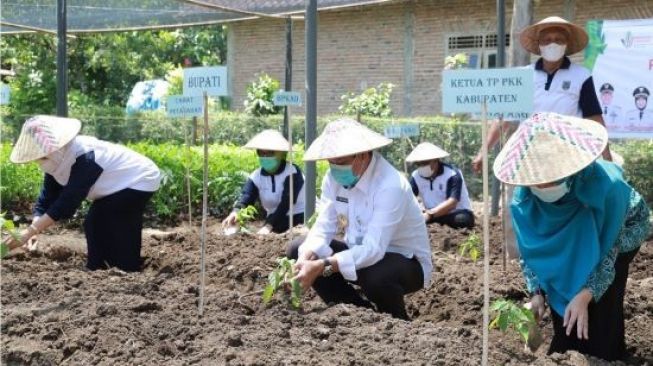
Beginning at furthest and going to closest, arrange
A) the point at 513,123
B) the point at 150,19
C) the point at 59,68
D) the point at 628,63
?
the point at 150,19, the point at 628,63, the point at 59,68, the point at 513,123

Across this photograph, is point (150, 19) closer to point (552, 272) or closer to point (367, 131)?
point (367, 131)

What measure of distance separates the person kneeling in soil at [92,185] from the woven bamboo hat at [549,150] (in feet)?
10.3

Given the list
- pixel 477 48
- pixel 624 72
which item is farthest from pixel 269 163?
pixel 477 48

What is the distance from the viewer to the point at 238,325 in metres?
4.13

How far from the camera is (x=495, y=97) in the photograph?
3756 mm

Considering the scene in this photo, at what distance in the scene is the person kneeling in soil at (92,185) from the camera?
18.1ft

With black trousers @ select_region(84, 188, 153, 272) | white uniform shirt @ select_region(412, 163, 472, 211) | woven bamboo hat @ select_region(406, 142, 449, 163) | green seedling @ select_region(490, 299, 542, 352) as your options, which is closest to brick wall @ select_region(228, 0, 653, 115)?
white uniform shirt @ select_region(412, 163, 472, 211)

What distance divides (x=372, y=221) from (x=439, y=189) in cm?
382

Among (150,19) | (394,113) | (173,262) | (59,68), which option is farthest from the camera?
(394,113)

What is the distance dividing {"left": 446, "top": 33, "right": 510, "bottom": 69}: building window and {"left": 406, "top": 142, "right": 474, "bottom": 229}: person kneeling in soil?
877 cm

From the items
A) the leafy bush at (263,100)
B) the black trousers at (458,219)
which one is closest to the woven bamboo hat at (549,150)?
the black trousers at (458,219)

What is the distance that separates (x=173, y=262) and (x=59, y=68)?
3.46 meters

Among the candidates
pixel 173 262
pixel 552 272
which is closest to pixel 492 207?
pixel 173 262

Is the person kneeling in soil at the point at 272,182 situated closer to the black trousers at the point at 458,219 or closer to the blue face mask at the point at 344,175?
the black trousers at the point at 458,219
